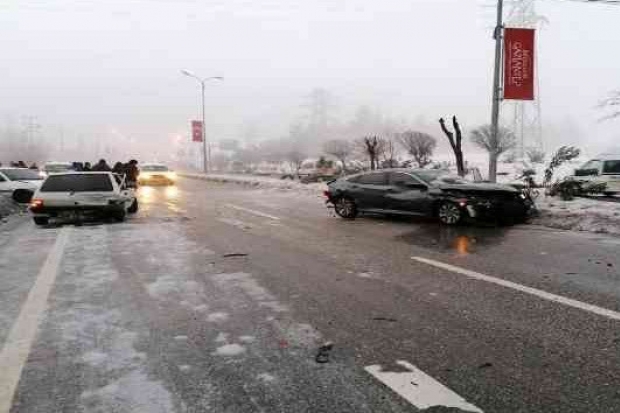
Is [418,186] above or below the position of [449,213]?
above

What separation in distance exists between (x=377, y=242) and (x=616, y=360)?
5.67 metres

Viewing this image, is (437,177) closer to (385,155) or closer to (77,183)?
(77,183)

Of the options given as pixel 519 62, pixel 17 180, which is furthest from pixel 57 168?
pixel 519 62

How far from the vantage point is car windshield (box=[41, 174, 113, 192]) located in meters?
12.3

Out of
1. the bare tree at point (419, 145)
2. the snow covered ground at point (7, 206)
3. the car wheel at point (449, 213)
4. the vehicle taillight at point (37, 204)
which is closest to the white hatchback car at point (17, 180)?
the snow covered ground at point (7, 206)

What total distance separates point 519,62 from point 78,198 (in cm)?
1391

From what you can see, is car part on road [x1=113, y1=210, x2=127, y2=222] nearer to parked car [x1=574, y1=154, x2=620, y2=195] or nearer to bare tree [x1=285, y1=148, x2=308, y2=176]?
parked car [x1=574, y1=154, x2=620, y2=195]

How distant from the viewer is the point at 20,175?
1866 cm

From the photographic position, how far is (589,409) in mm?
2904

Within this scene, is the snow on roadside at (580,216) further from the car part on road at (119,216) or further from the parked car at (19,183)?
the parked car at (19,183)

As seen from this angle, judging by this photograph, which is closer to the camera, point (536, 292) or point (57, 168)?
point (536, 292)

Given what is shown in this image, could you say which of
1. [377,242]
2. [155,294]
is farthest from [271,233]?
[155,294]

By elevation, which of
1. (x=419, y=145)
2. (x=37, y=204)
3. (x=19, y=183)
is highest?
(x=419, y=145)

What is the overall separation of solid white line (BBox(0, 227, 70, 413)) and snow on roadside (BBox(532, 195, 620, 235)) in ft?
34.0
